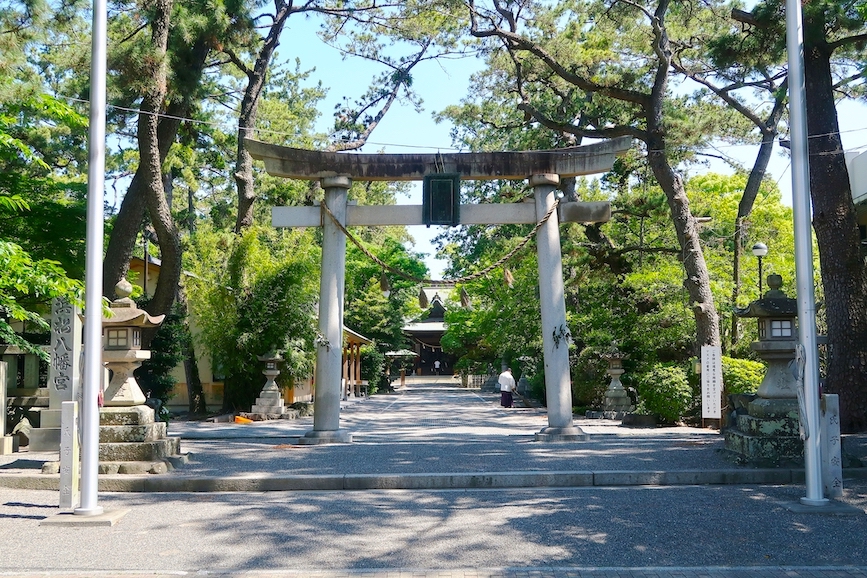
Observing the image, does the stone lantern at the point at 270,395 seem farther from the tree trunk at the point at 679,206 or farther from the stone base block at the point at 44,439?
the tree trunk at the point at 679,206

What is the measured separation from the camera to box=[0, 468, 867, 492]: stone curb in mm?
9250

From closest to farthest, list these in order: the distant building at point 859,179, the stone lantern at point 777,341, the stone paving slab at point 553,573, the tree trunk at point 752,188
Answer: the stone paving slab at point 553,573
the stone lantern at point 777,341
the tree trunk at point 752,188
the distant building at point 859,179

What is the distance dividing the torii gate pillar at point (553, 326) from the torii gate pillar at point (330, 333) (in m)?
3.54

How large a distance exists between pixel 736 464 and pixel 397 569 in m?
5.65

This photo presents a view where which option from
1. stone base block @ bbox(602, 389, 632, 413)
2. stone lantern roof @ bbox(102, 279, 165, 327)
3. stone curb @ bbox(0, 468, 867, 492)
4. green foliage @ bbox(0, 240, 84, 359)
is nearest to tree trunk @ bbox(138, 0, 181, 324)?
stone lantern roof @ bbox(102, 279, 165, 327)

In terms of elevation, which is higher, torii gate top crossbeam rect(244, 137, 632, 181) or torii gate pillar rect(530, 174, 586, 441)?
torii gate top crossbeam rect(244, 137, 632, 181)

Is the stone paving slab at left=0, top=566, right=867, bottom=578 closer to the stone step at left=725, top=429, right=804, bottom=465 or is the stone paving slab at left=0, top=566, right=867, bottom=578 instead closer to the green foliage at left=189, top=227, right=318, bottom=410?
the stone step at left=725, top=429, right=804, bottom=465

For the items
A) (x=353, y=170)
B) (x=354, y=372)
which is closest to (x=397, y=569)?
(x=353, y=170)

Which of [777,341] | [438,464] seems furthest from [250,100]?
[777,341]

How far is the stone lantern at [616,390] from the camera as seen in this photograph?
21203 millimetres

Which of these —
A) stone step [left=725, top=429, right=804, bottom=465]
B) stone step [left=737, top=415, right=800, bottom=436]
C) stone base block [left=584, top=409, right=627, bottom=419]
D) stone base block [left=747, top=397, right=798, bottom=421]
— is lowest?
stone base block [left=584, top=409, right=627, bottom=419]

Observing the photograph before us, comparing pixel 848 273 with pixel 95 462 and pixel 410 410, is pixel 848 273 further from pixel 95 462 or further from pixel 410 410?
pixel 410 410

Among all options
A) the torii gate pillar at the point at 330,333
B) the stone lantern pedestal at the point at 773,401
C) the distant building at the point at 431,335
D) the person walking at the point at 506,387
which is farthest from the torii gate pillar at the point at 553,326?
the distant building at the point at 431,335

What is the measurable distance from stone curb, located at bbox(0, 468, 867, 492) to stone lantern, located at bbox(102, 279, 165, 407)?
1.29 metres
